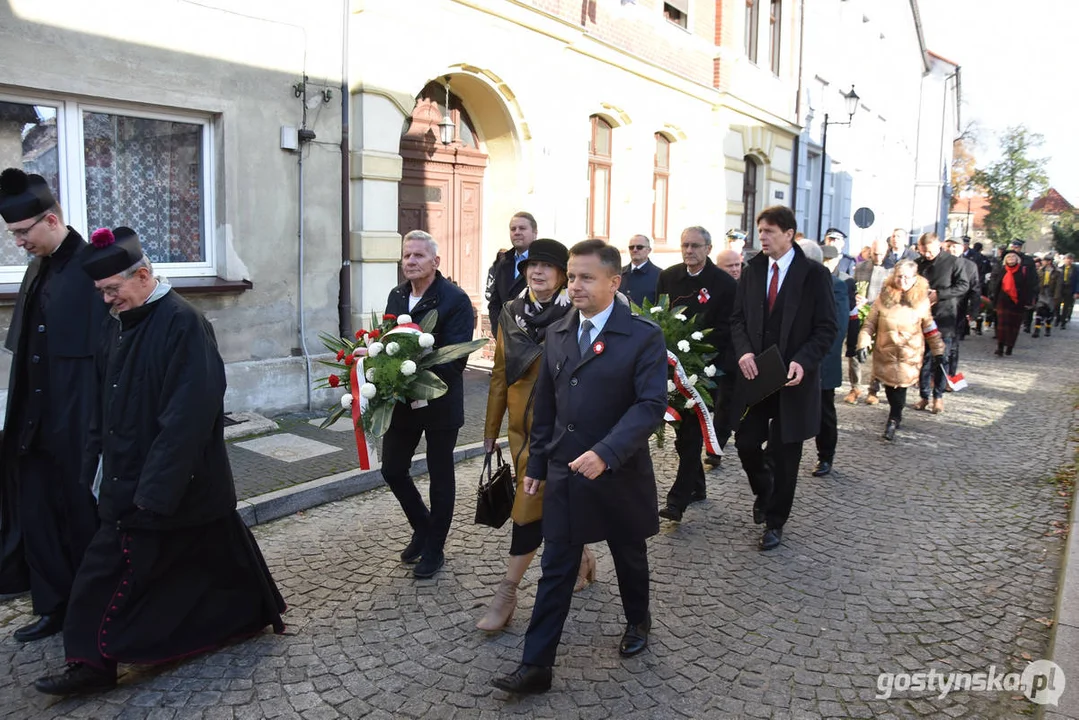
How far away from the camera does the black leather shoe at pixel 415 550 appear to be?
Answer: 4.95 metres

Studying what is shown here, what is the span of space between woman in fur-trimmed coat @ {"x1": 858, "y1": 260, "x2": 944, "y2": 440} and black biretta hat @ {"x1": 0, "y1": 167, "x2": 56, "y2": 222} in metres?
7.23

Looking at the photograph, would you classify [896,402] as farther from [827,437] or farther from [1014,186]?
[1014,186]

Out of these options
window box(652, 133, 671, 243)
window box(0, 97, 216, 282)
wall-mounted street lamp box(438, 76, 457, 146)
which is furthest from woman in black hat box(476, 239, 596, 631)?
window box(652, 133, 671, 243)

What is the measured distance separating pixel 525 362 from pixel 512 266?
3.90m

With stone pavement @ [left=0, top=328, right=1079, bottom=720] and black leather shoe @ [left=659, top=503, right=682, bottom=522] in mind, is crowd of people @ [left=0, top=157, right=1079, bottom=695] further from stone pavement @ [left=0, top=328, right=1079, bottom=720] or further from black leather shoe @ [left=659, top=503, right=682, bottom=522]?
black leather shoe @ [left=659, top=503, right=682, bottom=522]

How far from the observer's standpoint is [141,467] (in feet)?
11.3

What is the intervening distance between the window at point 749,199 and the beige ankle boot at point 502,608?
16.4 metres

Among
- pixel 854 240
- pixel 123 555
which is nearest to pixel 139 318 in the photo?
pixel 123 555

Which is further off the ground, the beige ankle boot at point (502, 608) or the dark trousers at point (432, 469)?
the dark trousers at point (432, 469)

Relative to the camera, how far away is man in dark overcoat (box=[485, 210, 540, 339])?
23.4 feet

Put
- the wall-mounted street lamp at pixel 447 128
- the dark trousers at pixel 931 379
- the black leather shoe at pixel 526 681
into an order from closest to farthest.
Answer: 1. the black leather shoe at pixel 526 681
2. the dark trousers at pixel 931 379
3. the wall-mounted street lamp at pixel 447 128

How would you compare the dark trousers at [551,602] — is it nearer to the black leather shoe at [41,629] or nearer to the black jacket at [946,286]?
the black leather shoe at [41,629]

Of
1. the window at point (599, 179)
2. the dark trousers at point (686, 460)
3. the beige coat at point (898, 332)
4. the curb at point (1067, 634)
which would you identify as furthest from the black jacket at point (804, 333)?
the window at point (599, 179)

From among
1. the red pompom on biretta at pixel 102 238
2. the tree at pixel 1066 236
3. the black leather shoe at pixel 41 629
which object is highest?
the tree at pixel 1066 236
